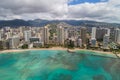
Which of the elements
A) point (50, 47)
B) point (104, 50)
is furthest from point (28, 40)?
point (104, 50)

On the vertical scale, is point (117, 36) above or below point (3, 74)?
above

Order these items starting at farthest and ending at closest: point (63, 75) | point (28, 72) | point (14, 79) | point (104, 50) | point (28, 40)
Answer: point (28, 40), point (104, 50), point (28, 72), point (63, 75), point (14, 79)

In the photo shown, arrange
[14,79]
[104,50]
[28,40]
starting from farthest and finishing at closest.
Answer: [28,40], [104,50], [14,79]

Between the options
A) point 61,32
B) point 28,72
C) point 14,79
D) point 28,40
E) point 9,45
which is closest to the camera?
point 14,79

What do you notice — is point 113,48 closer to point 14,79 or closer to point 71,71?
point 71,71

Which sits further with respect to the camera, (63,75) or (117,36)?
(117,36)

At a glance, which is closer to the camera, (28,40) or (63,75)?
(63,75)

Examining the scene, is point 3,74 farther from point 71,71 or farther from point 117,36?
point 117,36

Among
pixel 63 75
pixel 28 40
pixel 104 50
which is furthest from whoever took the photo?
pixel 28 40

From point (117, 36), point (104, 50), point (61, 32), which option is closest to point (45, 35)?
point (61, 32)
